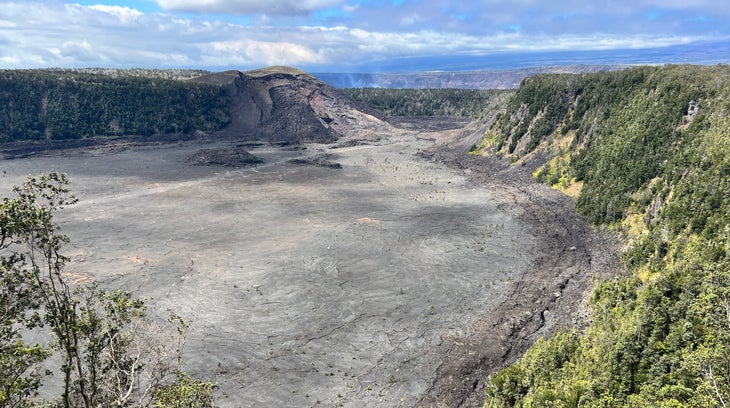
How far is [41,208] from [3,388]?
4.09 meters

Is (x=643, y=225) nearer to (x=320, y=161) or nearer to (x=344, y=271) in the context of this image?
(x=344, y=271)

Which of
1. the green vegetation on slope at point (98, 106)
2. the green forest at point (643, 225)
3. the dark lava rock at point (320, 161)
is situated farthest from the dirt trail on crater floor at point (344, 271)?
the green vegetation on slope at point (98, 106)

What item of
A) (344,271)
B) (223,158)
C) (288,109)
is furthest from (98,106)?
(344,271)

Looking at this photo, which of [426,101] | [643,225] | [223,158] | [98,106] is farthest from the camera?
[426,101]

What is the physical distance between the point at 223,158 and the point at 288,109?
1653 inches

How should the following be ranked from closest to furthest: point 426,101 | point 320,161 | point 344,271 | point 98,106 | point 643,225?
1. point 344,271
2. point 643,225
3. point 320,161
4. point 98,106
5. point 426,101

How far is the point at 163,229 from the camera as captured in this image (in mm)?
49719

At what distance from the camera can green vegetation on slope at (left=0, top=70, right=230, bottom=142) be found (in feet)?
334

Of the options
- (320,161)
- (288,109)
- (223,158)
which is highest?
(288,109)

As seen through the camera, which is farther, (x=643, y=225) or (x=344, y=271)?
(x=643, y=225)

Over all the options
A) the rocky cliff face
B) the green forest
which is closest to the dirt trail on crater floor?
the green forest

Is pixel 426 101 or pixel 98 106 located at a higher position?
pixel 98 106

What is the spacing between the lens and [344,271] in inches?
1522

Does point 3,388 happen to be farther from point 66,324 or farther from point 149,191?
point 149,191
